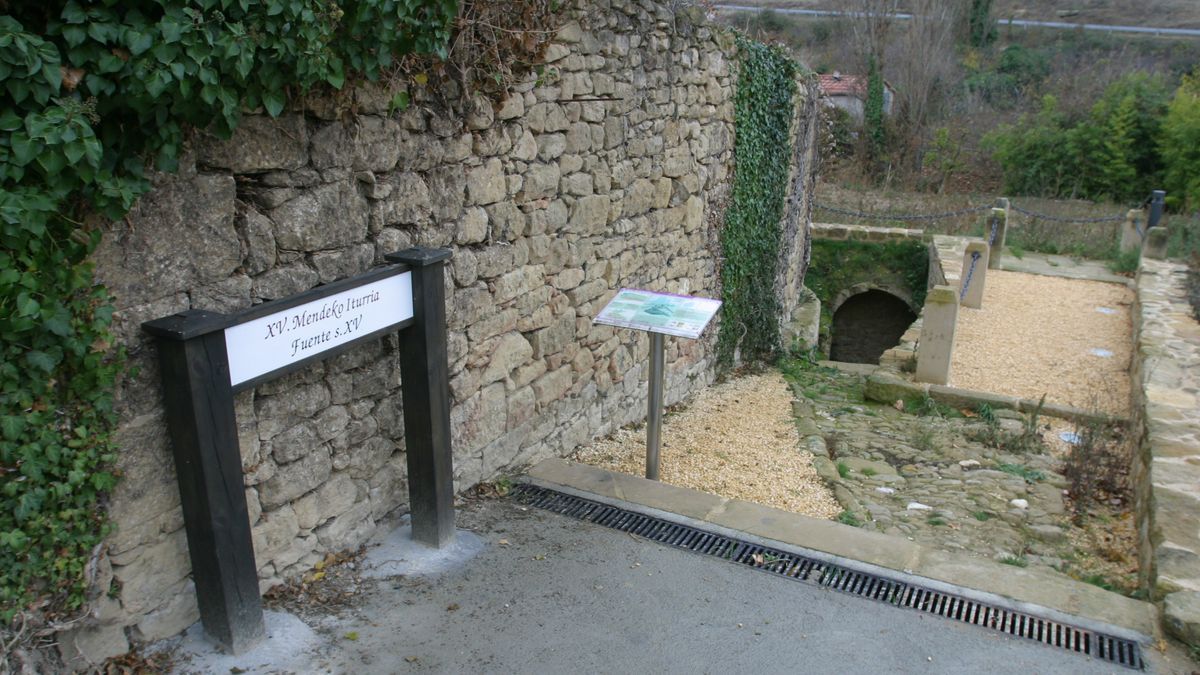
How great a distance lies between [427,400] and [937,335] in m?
6.25

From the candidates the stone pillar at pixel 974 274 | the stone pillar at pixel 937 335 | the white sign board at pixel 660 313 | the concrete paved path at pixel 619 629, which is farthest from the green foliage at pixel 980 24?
the concrete paved path at pixel 619 629

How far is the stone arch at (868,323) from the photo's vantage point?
15.9 metres

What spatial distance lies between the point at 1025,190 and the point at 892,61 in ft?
24.6

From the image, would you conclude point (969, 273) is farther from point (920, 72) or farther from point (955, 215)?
point (920, 72)

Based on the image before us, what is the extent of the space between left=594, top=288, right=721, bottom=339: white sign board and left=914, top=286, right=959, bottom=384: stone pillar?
14.6ft

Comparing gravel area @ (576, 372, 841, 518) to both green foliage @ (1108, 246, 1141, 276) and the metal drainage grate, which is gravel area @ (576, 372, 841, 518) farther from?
green foliage @ (1108, 246, 1141, 276)

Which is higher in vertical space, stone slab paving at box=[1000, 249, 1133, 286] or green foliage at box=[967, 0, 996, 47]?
green foliage at box=[967, 0, 996, 47]

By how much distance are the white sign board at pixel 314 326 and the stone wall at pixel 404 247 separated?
0.54 feet

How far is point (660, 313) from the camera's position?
4.61 metres

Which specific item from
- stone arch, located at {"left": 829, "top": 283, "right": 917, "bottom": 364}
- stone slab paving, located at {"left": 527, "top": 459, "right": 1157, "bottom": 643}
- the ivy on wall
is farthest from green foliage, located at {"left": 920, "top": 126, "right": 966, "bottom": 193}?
stone slab paving, located at {"left": 527, "top": 459, "right": 1157, "bottom": 643}

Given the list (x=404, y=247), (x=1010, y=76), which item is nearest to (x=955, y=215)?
(x=404, y=247)

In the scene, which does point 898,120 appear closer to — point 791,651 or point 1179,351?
point 1179,351

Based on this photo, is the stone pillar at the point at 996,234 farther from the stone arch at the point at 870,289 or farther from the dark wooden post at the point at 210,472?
the dark wooden post at the point at 210,472

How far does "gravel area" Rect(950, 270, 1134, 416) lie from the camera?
8859mm
